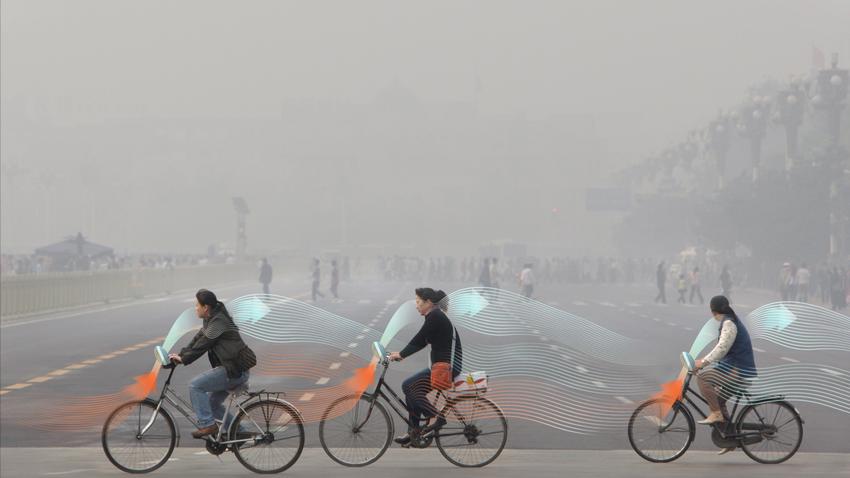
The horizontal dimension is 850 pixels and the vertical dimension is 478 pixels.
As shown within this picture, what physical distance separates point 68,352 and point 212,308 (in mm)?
19583

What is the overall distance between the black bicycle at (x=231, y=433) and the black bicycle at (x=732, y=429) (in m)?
3.03

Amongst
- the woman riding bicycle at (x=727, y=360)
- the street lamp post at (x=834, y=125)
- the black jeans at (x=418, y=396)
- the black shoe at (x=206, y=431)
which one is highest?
the street lamp post at (x=834, y=125)

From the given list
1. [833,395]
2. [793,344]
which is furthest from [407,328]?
[833,395]

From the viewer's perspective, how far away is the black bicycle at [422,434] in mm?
12617

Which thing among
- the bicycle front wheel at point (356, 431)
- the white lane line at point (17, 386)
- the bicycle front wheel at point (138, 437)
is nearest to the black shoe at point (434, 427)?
the bicycle front wheel at point (356, 431)

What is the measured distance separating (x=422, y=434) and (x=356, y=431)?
0.57m

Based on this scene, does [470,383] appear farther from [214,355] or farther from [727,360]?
[727,360]

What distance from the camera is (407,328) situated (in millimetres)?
43281

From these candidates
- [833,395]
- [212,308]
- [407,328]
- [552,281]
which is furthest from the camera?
[552,281]

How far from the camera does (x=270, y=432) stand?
40.4ft

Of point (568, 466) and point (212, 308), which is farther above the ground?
point (212, 308)

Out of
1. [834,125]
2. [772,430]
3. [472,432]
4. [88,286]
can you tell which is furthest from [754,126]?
[472,432]

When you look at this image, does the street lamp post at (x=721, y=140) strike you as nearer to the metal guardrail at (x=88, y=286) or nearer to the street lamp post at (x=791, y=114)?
the street lamp post at (x=791, y=114)

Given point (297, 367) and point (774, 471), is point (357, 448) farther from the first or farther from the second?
point (297, 367)
